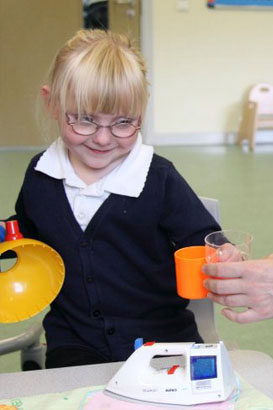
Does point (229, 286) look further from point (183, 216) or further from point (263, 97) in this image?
point (263, 97)

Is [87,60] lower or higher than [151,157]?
higher

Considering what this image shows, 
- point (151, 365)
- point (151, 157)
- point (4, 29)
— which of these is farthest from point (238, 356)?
point (4, 29)

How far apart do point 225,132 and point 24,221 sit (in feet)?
15.0

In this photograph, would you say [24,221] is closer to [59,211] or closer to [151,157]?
[59,211]

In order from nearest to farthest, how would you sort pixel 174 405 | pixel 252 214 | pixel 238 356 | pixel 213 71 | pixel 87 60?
pixel 174 405
pixel 238 356
pixel 87 60
pixel 252 214
pixel 213 71

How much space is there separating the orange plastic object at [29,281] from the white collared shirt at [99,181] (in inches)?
6.8

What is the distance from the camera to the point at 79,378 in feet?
2.32

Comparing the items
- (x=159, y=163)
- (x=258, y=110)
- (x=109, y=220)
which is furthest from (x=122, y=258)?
(x=258, y=110)

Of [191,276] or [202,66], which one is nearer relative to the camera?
[191,276]

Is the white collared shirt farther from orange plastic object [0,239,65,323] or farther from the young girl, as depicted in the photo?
orange plastic object [0,239,65,323]

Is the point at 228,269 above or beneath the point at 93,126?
beneath

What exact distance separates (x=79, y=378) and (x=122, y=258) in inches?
15.0

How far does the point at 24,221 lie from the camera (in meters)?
1.15

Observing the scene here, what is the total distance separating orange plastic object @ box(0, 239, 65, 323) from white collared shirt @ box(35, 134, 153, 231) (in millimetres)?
172
